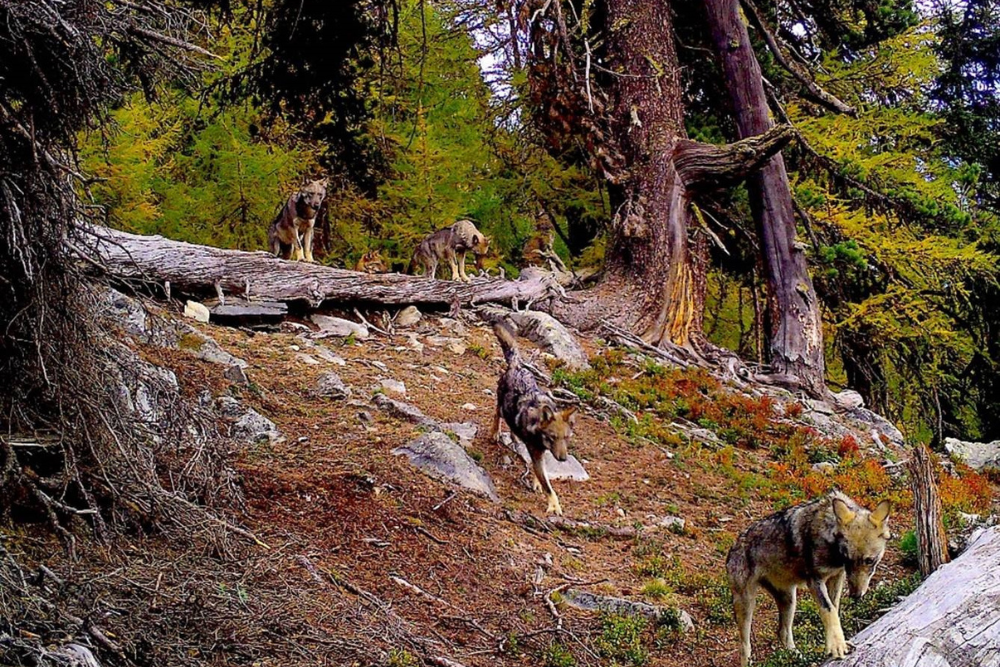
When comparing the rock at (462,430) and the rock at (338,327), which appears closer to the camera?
the rock at (462,430)

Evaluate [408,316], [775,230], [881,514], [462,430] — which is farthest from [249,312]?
[881,514]

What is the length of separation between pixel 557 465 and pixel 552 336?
4304 mm

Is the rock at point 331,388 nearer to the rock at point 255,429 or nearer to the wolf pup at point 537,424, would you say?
the rock at point 255,429

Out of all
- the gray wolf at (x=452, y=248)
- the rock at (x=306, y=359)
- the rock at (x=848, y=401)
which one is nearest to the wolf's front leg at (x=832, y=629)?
the rock at (x=306, y=359)

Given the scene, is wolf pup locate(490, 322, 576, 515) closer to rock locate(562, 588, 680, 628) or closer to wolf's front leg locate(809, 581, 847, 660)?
rock locate(562, 588, 680, 628)

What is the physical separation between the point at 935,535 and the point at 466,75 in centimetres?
1712

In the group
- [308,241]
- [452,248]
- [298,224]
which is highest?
[298,224]

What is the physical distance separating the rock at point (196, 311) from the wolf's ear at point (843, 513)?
9.26 metres

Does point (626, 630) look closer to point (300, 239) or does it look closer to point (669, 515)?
point (669, 515)

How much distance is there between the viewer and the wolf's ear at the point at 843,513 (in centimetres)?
601

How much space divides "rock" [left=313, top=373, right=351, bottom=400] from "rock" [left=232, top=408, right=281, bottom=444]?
5.08 ft

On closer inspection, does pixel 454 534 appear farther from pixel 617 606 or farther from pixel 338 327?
pixel 338 327

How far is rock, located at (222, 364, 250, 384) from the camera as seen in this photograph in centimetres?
1054

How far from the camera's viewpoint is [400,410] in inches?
439
